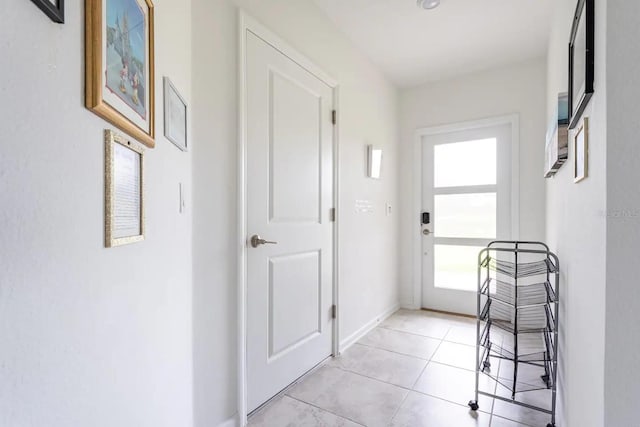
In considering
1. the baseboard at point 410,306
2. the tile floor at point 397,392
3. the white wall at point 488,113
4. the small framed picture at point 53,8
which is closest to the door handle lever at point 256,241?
the tile floor at point 397,392

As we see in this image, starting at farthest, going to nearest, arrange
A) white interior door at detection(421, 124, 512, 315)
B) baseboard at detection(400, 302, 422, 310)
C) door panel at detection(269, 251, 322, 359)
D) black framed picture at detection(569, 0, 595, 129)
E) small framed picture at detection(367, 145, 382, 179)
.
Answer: baseboard at detection(400, 302, 422, 310) < white interior door at detection(421, 124, 512, 315) < small framed picture at detection(367, 145, 382, 179) < door panel at detection(269, 251, 322, 359) < black framed picture at detection(569, 0, 595, 129)

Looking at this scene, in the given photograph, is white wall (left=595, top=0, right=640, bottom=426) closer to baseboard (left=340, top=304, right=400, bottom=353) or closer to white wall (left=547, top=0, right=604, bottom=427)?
white wall (left=547, top=0, right=604, bottom=427)

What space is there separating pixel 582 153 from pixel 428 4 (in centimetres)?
170

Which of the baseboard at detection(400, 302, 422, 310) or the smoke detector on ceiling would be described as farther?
the baseboard at detection(400, 302, 422, 310)

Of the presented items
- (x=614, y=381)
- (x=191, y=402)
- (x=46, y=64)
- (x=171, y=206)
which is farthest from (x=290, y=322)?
(x=46, y=64)

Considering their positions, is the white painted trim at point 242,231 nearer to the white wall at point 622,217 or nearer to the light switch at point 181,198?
the light switch at point 181,198

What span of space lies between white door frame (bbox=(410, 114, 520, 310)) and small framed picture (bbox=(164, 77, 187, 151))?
275 centimetres

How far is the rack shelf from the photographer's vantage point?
1.61m

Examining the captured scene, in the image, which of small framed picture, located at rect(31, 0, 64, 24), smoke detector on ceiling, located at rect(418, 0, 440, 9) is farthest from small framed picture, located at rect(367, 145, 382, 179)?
small framed picture, located at rect(31, 0, 64, 24)

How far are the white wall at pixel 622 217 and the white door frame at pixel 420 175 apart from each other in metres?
2.57

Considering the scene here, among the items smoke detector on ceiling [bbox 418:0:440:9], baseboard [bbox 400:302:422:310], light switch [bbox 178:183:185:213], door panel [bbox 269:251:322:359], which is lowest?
baseboard [bbox 400:302:422:310]

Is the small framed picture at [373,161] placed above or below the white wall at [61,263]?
above

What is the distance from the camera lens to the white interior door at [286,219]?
1.67m

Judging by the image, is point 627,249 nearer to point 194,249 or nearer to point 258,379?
point 194,249
